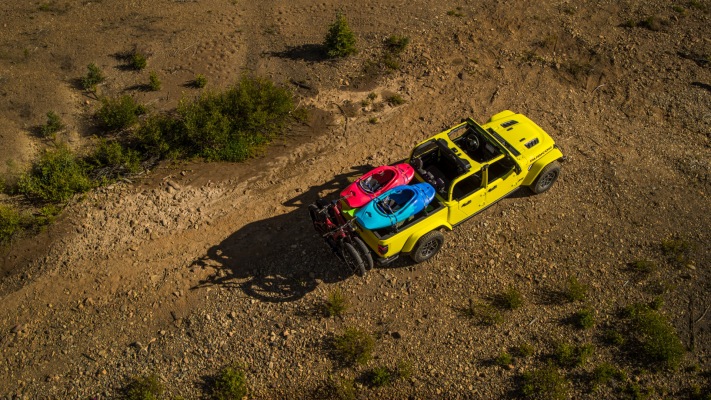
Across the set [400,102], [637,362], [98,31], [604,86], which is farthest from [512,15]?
[98,31]

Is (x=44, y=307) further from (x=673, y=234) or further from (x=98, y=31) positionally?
(x=673, y=234)

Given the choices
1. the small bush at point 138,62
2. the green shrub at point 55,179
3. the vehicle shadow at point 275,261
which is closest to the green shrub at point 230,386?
the vehicle shadow at point 275,261

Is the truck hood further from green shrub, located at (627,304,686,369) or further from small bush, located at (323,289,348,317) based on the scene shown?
small bush, located at (323,289,348,317)

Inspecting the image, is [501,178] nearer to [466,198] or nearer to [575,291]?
[466,198]

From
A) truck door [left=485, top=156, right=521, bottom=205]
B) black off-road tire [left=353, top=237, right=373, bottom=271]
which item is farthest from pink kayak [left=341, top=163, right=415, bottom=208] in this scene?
truck door [left=485, top=156, right=521, bottom=205]

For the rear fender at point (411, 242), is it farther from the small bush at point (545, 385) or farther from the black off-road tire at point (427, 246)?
the small bush at point (545, 385)

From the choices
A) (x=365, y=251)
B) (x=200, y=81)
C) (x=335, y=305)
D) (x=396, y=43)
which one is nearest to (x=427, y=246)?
(x=365, y=251)
